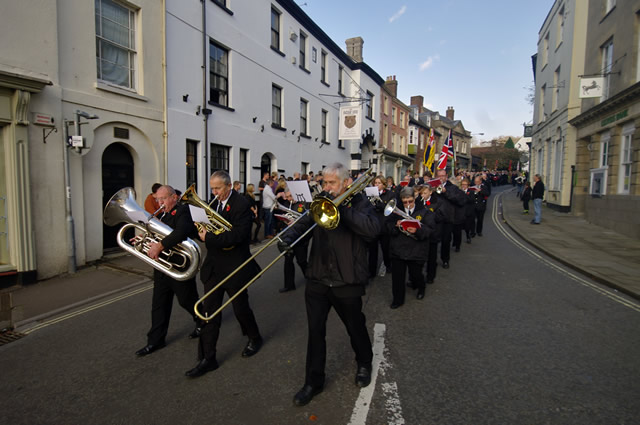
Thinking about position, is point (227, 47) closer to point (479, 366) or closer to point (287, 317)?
point (287, 317)

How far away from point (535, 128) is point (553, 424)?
3094cm

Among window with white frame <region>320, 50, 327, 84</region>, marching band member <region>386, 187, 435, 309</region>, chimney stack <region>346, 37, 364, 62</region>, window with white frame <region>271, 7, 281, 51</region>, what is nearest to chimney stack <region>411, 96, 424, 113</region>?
chimney stack <region>346, 37, 364, 62</region>

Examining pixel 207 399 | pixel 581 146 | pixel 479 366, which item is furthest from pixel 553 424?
pixel 581 146

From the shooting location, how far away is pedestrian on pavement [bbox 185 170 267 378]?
11.7 ft

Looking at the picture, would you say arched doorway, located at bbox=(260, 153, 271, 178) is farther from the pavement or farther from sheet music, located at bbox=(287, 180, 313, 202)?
sheet music, located at bbox=(287, 180, 313, 202)

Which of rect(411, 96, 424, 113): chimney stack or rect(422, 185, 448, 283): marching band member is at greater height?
rect(411, 96, 424, 113): chimney stack

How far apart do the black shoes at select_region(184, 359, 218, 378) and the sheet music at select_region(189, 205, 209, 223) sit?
4.73 ft

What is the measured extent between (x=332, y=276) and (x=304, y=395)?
104 cm

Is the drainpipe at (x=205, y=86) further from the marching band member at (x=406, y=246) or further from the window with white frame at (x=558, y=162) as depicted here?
the window with white frame at (x=558, y=162)

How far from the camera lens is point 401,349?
407 cm

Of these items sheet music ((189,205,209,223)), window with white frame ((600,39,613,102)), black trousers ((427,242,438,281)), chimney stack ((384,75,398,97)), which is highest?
chimney stack ((384,75,398,97))

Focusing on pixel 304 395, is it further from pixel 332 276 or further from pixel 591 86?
pixel 591 86

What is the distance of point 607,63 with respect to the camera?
14656mm

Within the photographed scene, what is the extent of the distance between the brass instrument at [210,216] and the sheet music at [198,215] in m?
0.08
